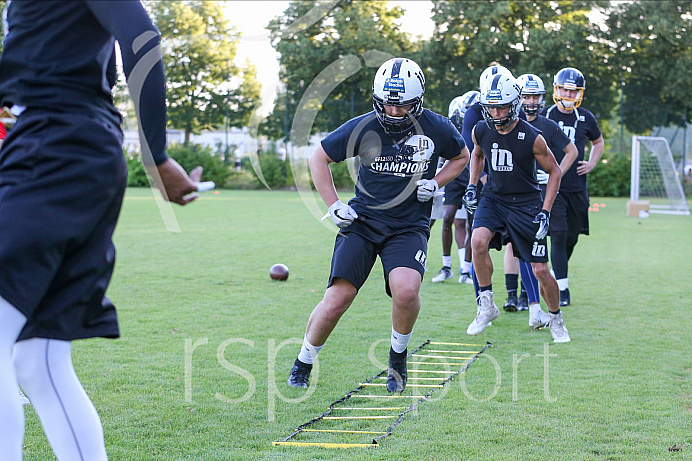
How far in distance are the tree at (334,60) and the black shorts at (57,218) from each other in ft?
108

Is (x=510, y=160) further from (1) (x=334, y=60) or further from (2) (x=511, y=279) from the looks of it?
(1) (x=334, y=60)

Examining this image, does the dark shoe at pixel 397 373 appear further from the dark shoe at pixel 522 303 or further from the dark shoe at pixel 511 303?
the dark shoe at pixel 522 303

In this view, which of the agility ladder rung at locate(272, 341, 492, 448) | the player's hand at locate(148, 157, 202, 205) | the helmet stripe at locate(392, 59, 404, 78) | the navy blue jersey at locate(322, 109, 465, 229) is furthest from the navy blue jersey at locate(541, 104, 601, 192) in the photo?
the player's hand at locate(148, 157, 202, 205)

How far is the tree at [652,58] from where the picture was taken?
3334 centimetres

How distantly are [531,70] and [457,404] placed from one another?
32.4m

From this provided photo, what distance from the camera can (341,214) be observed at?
5.07 meters

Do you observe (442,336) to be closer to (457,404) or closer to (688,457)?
(457,404)

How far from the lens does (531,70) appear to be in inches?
1379

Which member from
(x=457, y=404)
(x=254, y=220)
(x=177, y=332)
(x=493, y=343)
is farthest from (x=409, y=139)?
(x=254, y=220)

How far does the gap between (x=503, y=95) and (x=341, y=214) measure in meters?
2.36

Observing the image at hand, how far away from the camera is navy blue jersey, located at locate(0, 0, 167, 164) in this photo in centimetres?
234

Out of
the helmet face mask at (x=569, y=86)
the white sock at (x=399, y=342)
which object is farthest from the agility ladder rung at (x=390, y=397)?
the helmet face mask at (x=569, y=86)

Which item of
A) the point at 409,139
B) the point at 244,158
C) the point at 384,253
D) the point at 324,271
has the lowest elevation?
the point at 244,158

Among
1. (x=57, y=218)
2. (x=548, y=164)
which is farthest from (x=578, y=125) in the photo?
(x=57, y=218)
